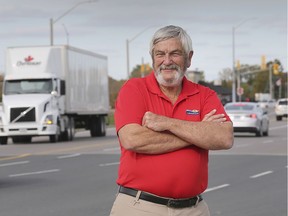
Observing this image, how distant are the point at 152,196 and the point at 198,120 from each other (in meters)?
0.57

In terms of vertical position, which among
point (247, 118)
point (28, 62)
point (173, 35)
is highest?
point (28, 62)

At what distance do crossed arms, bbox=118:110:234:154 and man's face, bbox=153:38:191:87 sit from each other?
236mm

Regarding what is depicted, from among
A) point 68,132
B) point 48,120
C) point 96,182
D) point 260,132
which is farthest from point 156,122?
point 260,132

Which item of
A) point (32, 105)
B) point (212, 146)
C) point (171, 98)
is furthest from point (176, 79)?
point (32, 105)

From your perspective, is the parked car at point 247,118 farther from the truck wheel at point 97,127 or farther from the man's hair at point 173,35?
the man's hair at point 173,35

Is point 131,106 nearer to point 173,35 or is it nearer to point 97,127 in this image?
point 173,35

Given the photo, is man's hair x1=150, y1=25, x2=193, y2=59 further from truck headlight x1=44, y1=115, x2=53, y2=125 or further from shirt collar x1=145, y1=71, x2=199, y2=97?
truck headlight x1=44, y1=115, x2=53, y2=125

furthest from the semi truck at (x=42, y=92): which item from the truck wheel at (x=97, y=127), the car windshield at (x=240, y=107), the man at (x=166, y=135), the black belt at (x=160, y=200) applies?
the black belt at (x=160, y=200)

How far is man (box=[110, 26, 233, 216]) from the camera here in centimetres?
508

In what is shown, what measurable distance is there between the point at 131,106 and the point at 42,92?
27.9 metres

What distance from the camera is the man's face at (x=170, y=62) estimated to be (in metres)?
5.21

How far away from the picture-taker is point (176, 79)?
5.22 m

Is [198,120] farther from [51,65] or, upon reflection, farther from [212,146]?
[51,65]

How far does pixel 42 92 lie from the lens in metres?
32.8
